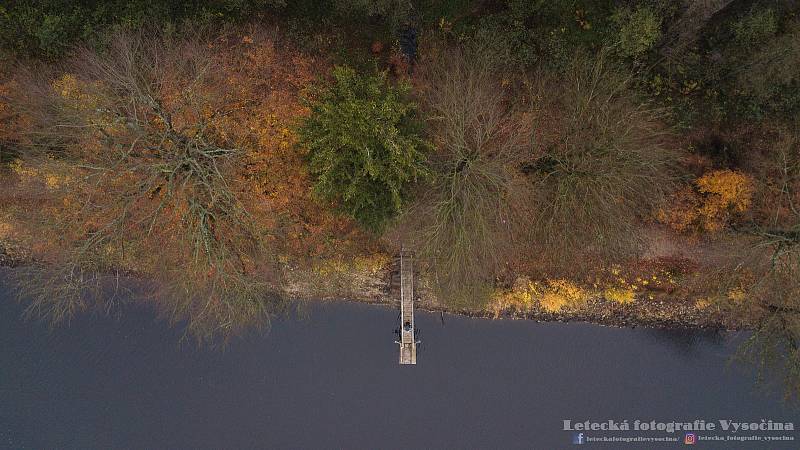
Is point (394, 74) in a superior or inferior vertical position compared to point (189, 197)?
superior

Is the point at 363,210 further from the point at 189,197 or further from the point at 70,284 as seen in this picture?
the point at 70,284

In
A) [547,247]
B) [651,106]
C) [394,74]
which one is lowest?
[547,247]

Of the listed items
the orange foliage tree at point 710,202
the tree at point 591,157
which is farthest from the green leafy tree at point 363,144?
the orange foliage tree at point 710,202

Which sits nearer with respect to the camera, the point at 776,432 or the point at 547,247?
the point at 547,247

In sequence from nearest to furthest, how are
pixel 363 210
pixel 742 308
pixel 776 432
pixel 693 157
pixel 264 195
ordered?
pixel 363 210, pixel 264 195, pixel 693 157, pixel 742 308, pixel 776 432

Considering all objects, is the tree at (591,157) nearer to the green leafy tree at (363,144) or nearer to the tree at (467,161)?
the tree at (467,161)

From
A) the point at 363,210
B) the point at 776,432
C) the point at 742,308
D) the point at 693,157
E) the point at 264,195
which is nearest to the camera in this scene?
the point at 363,210

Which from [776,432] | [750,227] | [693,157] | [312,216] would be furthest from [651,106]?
[776,432]
